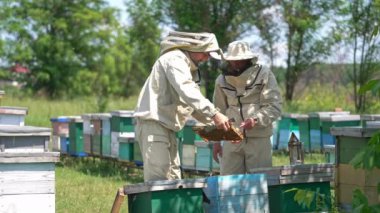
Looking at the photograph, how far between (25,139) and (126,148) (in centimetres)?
368

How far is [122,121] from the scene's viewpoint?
1022 cm

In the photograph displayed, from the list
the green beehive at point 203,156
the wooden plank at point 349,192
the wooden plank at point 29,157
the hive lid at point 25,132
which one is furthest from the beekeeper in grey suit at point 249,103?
the green beehive at point 203,156

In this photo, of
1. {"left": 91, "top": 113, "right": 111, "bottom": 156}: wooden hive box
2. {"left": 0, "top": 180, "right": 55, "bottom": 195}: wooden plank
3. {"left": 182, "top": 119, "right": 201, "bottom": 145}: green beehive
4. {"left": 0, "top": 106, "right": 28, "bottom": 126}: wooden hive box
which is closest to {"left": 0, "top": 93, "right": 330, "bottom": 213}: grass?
{"left": 91, "top": 113, "right": 111, "bottom": 156}: wooden hive box

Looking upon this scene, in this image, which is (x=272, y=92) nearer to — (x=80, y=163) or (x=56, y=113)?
(x=80, y=163)

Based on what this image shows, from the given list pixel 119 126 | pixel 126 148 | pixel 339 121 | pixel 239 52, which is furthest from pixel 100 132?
pixel 239 52

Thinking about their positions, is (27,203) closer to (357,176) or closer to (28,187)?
(28,187)

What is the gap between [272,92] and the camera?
5.43m

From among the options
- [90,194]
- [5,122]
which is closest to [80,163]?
[5,122]

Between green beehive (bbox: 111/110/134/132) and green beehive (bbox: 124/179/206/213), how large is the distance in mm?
5827

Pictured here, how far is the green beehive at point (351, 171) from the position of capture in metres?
4.46

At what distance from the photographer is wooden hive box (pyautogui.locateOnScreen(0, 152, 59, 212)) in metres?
4.77

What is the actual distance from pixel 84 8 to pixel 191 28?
65.6ft

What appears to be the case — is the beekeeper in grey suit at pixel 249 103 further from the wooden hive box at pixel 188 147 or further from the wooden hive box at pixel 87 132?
the wooden hive box at pixel 87 132

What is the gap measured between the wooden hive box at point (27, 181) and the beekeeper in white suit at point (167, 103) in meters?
0.63
